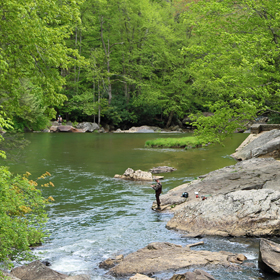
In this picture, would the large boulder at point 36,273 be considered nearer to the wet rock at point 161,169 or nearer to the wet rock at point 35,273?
the wet rock at point 35,273

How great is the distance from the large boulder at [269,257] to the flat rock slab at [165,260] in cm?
68

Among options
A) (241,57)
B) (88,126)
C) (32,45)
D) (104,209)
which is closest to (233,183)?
(104,209)

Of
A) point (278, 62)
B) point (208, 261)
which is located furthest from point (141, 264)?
point (278, 62)

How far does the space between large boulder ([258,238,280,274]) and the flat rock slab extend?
68 cm

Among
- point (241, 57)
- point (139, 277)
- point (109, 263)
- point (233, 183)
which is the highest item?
point (241, 57)

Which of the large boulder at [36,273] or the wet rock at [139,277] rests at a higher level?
the large boulder at [36,273]

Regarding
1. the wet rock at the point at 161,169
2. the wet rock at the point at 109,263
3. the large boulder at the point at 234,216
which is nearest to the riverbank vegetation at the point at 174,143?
the wet rock at the point at 161,169

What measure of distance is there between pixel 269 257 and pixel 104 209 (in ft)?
25.6

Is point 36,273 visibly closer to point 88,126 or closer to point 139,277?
point 139,277

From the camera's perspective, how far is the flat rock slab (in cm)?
834

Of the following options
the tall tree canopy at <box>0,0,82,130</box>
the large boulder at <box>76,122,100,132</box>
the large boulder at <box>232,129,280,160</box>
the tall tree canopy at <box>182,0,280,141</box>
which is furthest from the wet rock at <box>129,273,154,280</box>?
the large boulder at <box>76,122,100,132</box>

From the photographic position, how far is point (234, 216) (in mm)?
11125

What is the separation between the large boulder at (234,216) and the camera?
10648mm

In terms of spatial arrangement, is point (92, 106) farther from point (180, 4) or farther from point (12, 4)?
point (12, 4)
